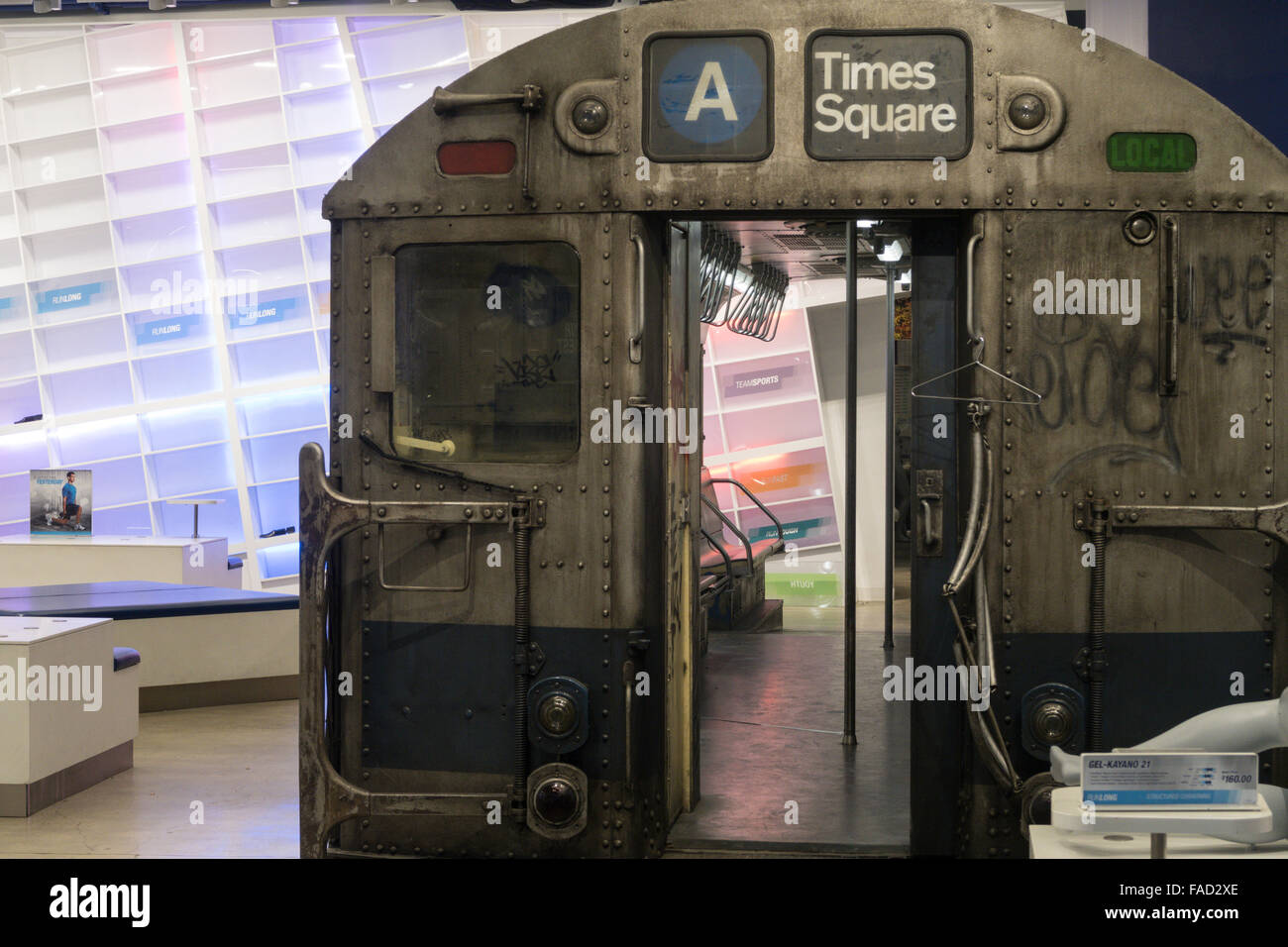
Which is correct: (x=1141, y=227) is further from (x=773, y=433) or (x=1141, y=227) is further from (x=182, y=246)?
(x=182, y=246)

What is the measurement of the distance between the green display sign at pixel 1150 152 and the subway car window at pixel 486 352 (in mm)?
1672

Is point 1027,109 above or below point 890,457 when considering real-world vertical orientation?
above

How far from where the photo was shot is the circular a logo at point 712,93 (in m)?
4.06

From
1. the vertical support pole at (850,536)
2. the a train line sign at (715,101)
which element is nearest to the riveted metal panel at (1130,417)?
the a train line sign at (715,101)

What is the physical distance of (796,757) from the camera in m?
5.80

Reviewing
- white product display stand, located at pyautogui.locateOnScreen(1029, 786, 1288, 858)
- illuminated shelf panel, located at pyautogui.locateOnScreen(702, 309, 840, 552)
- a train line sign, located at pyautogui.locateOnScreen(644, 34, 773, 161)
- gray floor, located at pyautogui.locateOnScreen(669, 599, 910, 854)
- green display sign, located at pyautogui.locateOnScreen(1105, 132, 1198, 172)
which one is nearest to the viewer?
white product display stand, located at pyautogui.locateOnScreen(1029, 786, 1288, 858)

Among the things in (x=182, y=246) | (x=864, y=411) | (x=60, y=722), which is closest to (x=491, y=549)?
(x=60, y=722)

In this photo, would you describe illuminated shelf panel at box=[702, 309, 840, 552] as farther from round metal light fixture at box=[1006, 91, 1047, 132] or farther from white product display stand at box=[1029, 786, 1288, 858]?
white product display stand at box=[1029, 786, 1288, 858]

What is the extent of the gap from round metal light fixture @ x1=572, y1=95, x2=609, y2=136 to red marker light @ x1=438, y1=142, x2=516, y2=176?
0.76ft

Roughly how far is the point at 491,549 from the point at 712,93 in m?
1.59

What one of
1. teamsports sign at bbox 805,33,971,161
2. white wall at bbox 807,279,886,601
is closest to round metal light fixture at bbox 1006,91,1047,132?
teamsports sign at bbox 805,33,971,161

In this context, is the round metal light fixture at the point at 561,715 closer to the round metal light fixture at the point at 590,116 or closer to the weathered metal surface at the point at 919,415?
the weathered metal surface at the point at 919,415

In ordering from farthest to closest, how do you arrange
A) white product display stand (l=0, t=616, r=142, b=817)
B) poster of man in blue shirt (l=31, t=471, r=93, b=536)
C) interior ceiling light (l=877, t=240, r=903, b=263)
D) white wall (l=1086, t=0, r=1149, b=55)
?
1. poster of man in blue shirt (l=31, t=471, r=93, b=536)
2. white wall (l=1086, t=0, r=1149, b=55)
3. interior ceiling light (l=877, t=240, r=903, b=263)
4. white product display stand (l=0, t=616, r=142, b=817)

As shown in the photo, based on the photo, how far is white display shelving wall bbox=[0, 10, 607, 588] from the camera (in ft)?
45.9
